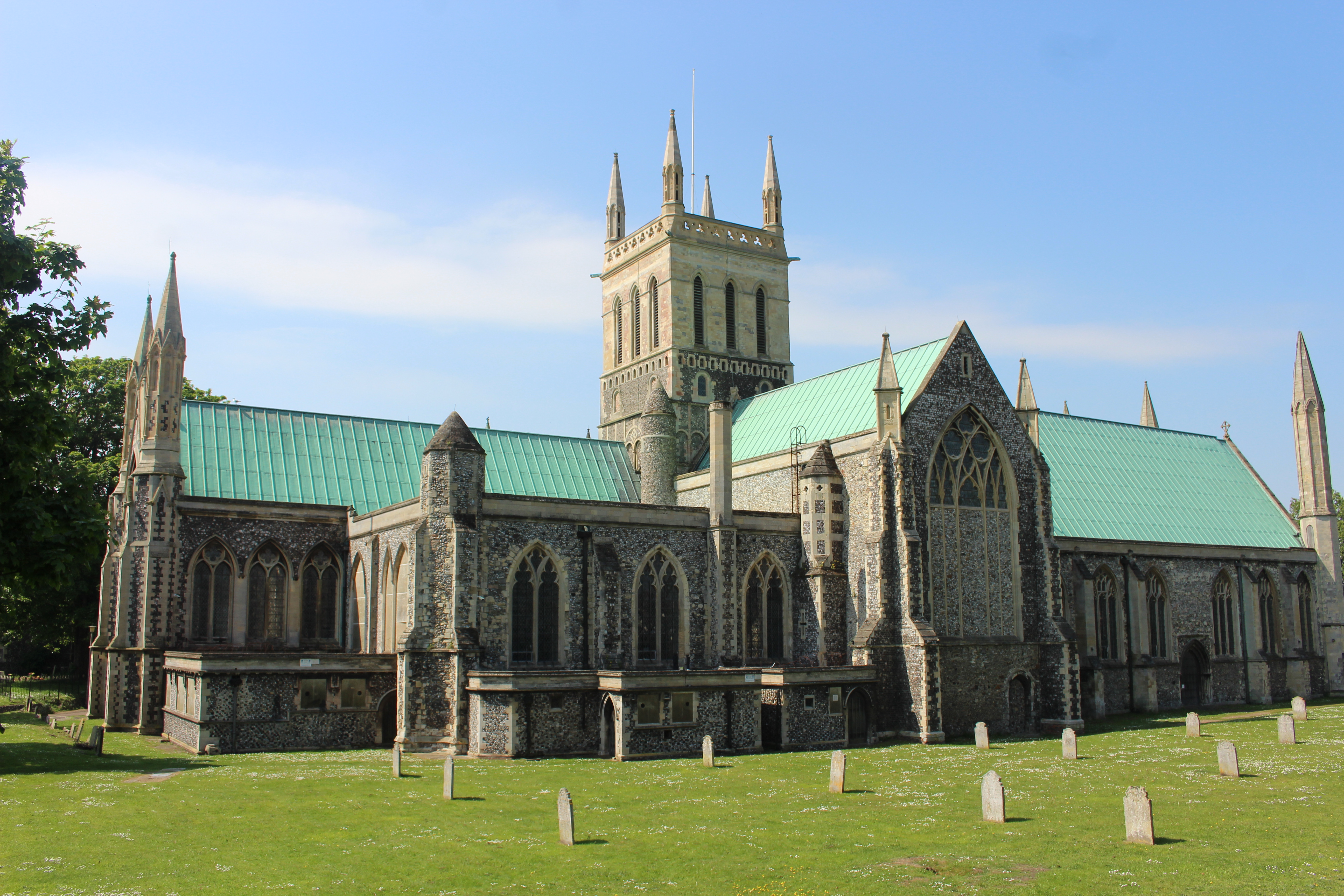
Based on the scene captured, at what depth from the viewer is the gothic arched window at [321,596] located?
3919 cm

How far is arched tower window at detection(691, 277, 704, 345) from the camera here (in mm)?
52531

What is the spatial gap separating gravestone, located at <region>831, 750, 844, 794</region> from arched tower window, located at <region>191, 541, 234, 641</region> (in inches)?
863

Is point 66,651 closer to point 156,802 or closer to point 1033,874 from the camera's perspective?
point 156,802

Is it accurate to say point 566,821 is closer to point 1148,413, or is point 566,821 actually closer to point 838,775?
point 838,775

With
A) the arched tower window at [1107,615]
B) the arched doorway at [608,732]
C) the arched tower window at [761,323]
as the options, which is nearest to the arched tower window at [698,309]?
the arched tower window at [761,323]

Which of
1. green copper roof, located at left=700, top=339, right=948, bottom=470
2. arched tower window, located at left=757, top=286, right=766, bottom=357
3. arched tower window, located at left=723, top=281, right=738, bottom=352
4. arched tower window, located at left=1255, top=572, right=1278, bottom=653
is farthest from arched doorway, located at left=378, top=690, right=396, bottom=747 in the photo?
arched tower window, located at left=1255, top=572, right=1278, bottom=653

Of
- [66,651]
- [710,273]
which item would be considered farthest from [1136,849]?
[66,651]

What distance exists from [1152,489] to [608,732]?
108 ft

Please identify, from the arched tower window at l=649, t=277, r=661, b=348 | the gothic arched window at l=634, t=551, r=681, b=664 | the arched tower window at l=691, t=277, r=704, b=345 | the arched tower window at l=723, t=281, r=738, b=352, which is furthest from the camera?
the arched tower window at l=723, t=281, r=738, b=352

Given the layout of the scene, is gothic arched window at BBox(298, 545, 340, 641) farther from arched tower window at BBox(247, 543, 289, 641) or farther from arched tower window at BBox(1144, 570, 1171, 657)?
arched tower window at BBox(1144, 570, 1171, 657)

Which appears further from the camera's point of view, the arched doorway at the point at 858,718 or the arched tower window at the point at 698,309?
the arched tower window at the point at 698,309

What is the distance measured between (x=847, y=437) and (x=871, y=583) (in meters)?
5.22

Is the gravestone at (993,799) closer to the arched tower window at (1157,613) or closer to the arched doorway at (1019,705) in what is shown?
the arched doorway at (1019,705)

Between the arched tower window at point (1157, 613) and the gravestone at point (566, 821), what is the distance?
1444 inches
